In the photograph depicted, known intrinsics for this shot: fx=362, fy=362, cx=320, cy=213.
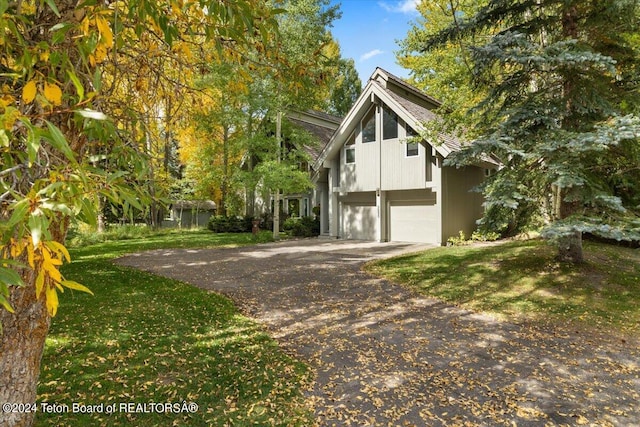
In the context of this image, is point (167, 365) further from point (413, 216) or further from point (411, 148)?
point (413, 216)

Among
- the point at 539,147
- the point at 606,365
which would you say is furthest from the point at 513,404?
the point at 539,147

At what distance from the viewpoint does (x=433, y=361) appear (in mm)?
4680

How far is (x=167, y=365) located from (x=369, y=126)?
15.1 meters

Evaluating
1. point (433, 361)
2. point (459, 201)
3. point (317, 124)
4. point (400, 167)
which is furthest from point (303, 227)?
point (433, 361)

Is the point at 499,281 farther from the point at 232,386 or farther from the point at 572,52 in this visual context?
the point at 232,386

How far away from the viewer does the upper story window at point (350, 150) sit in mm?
18231

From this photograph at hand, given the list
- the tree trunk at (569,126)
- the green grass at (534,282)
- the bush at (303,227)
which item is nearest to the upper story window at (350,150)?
the bush at (303,227)

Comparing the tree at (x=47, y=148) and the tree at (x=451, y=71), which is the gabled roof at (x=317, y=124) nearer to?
the tree at (x=451, y=71)

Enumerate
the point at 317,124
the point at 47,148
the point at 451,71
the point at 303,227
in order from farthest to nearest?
1. the point at 317,124
2. the point at 303,227
3. the point at 451,71
4. the point at 47,148

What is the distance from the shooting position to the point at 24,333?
2.29 m

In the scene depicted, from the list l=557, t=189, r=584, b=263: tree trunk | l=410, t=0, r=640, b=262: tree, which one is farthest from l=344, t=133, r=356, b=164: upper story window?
l=557, t=189, r=584, b=263: tree trunk

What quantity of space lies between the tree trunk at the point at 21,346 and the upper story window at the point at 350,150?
54.6 feet

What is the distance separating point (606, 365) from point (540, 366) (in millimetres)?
882

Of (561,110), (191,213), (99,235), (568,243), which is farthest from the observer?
(191,213)
